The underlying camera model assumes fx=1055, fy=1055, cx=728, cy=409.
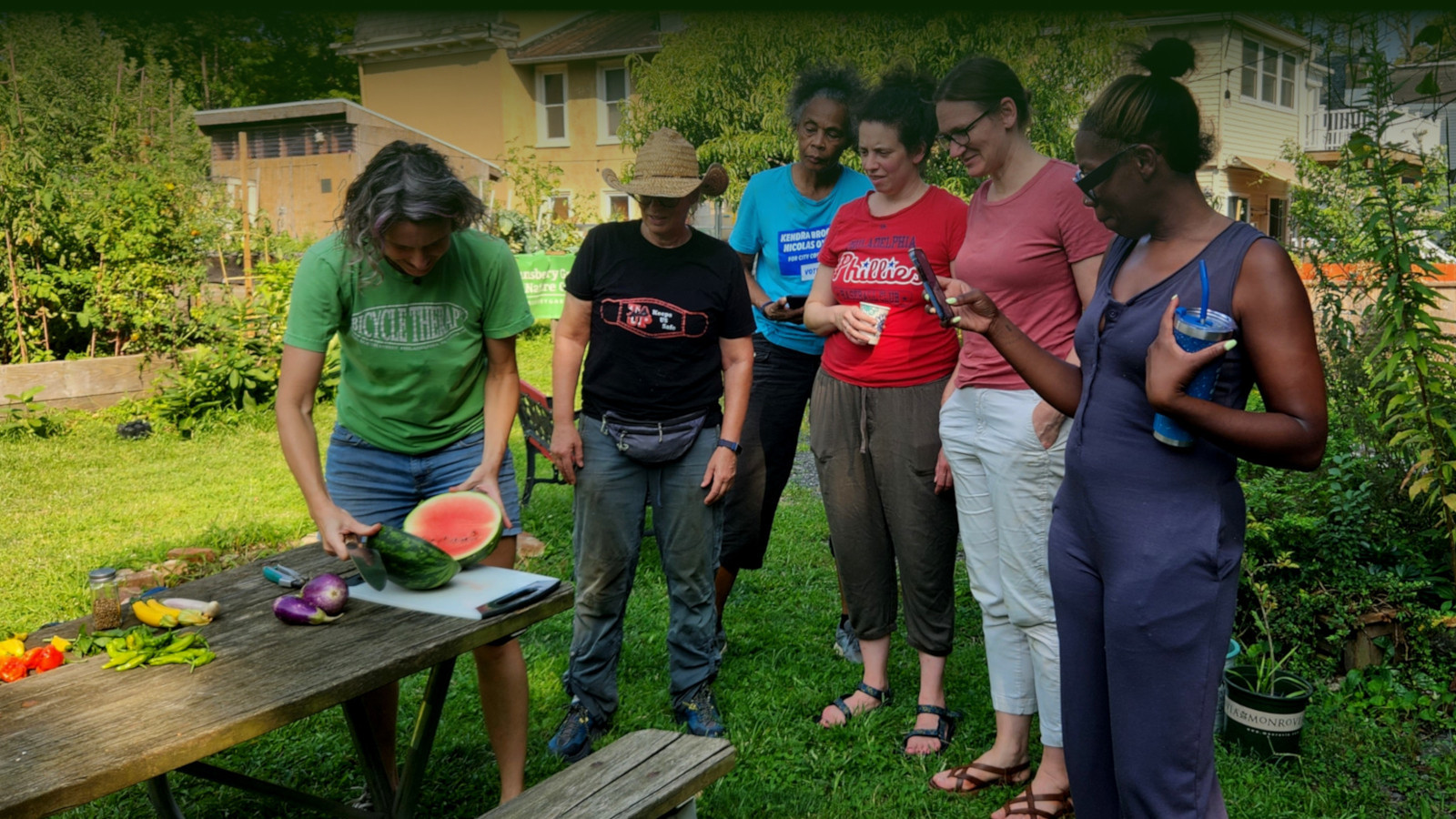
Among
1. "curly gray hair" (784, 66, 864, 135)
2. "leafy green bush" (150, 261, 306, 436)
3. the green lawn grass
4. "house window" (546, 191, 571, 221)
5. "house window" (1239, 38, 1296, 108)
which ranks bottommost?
the green lawn grass

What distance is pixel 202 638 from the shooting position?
254cm

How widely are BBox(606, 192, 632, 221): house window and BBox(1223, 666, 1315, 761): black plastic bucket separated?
20.4 meters

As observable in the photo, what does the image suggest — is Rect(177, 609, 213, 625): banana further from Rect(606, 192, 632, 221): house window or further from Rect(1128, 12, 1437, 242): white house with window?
Rect(606, 192, 632, 221): house window

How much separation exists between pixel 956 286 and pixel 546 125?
24.1 meters

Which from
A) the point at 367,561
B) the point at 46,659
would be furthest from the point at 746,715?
the point at 46,659

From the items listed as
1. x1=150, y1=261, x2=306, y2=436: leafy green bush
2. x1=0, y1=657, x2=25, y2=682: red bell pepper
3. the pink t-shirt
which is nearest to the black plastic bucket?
the pink t-shirt

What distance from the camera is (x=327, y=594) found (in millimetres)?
2711

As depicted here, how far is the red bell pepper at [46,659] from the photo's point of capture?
2441 mm

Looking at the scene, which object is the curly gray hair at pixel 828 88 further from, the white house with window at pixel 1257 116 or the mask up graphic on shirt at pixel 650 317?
the white house with window at pixel 1257 116

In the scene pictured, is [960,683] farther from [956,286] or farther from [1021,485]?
[956,286]

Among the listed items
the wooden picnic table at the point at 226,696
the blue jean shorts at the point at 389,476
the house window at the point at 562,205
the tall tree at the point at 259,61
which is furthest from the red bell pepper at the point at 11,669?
the tall tree at the point at 259,61

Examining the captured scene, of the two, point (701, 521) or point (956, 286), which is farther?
point (701, 521)

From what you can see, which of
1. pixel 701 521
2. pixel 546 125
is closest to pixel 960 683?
pixel 701 521

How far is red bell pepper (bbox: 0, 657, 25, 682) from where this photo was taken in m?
2.38
